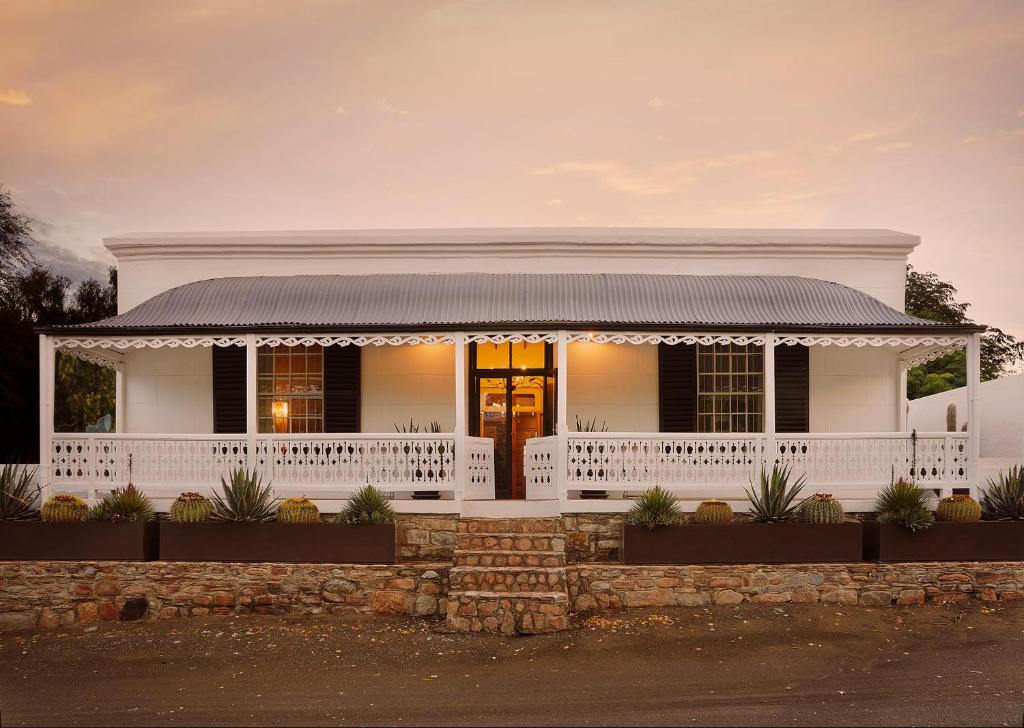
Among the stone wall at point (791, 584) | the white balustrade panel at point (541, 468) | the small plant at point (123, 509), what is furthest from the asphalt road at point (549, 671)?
the white balustrade panel at point (541, 468)

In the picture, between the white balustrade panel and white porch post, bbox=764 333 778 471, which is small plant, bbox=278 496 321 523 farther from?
white porch post, bbox=764 333 778 471

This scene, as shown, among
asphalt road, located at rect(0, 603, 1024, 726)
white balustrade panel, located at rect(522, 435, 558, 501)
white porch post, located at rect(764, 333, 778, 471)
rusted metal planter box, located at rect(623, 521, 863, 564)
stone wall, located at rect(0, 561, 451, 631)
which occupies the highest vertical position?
white porch post, located at rect(764, 333, 778, 471)

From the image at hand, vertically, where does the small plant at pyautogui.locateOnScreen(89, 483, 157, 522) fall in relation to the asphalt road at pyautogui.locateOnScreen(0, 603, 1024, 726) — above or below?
above

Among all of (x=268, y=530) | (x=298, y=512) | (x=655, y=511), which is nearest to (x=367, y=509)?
(x=298, y=512)

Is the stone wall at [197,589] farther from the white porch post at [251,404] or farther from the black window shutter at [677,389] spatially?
the black window shutter at [677,389]

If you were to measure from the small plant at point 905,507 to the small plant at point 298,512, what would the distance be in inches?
280

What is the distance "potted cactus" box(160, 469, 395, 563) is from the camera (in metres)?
9.13

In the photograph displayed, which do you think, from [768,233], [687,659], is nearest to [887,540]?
[687,659]

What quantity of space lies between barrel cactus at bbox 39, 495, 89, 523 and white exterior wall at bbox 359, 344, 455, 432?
409cm

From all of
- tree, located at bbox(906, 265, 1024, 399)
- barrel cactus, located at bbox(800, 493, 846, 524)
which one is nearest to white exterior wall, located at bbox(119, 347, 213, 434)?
barrel cactus, located at bbox(800, 493, 846, 524)

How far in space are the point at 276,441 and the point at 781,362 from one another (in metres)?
7.74

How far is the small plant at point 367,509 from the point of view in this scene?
30.5 ft

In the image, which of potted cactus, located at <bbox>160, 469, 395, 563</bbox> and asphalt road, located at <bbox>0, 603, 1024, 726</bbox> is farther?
potted cactus, located at <bbox>160, 469, 395, 563</bbox>

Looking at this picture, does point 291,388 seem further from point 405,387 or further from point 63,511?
point 63,511
